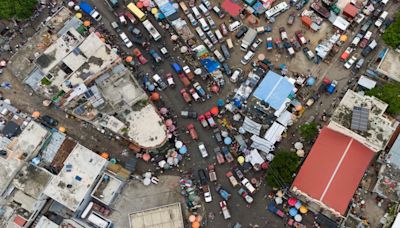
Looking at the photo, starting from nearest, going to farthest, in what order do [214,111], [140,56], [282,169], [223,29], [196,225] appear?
[282,169], [196,225], [214,111], [223,29], [140,56]

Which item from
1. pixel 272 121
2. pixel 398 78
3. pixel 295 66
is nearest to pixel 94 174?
pixel 272 121

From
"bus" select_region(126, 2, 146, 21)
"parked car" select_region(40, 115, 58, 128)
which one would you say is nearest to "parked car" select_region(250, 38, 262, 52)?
"bus" select_region(126, 2, 146, 21)

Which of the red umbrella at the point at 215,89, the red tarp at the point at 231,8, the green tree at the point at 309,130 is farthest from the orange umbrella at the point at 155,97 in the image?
the green tree at the point at 309,130

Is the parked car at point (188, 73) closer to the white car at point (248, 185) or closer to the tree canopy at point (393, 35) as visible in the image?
the white car at point (248, 185)

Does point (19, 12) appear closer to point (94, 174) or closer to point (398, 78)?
point (94, 174)

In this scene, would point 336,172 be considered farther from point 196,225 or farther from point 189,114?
point 189,114

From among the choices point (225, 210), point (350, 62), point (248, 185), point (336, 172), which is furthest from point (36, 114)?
point (350, 62)
